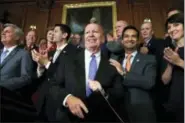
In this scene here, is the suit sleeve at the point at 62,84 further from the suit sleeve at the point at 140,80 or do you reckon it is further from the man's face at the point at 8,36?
the man's face at the point at 8,36

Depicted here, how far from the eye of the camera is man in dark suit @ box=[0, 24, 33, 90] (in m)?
2.98

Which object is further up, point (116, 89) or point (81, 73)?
point (81, 73)

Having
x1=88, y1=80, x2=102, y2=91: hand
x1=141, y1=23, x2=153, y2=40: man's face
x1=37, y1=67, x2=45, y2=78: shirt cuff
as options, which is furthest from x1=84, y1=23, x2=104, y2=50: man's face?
x1=141, y1=23, x2=153, y2=40: man's face

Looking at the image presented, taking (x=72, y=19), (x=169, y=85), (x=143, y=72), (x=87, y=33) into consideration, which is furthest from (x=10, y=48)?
(x=72, y=19)

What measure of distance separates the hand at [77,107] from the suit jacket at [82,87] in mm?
67

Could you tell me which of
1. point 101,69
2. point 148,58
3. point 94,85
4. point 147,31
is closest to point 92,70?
point 101,69

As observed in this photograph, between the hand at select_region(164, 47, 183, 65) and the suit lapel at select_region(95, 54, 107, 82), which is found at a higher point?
the hand at select_region(164, 47, 183, 65)

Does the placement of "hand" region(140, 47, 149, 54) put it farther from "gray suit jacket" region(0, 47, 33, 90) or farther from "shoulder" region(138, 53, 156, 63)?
"gray suit jacket" region(0, 47, 33, 90)

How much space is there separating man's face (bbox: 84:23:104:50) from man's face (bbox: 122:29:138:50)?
306 millimetres

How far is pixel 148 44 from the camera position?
3518 millimetres

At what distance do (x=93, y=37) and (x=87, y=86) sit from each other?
0.47 meters

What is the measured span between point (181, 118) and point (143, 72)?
497mm

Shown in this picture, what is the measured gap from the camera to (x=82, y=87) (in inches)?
99.6

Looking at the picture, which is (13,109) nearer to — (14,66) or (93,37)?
(93,37)
